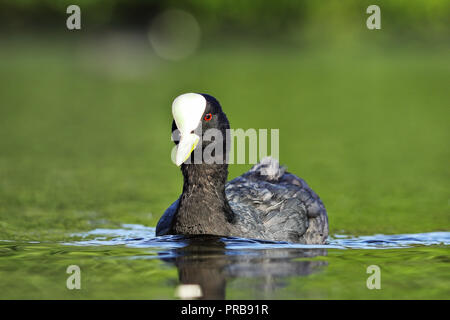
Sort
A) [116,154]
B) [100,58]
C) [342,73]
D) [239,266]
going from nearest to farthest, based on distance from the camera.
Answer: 1. [239,266]
2. [116,154]
3. [342,73]
4. [100,58]

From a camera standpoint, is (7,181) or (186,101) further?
(7,181)

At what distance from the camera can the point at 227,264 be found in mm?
6426

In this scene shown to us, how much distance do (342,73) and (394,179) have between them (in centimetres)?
1786

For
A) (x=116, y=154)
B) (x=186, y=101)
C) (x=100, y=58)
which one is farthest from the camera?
(x=100, y=58)

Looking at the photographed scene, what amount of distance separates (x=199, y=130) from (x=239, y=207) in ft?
3.26

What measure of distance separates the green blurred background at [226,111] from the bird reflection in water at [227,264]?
0.47 ft

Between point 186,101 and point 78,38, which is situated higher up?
point 78,38

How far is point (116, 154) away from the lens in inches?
558

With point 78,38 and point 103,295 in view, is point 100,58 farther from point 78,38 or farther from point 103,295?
point 103,295

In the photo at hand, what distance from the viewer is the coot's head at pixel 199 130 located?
6.88 m

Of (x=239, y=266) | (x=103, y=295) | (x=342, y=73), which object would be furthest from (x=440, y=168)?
(x=342, y=73)

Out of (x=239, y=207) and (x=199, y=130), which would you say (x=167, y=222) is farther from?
(x=199, y=130)

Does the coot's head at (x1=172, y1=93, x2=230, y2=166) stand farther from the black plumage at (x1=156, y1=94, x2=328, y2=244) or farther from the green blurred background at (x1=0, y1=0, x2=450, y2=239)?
the green blurred background at (x1=0, y1=0, x2=450, y2=239)

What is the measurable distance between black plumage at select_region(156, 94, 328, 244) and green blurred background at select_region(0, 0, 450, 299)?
0.70 m
